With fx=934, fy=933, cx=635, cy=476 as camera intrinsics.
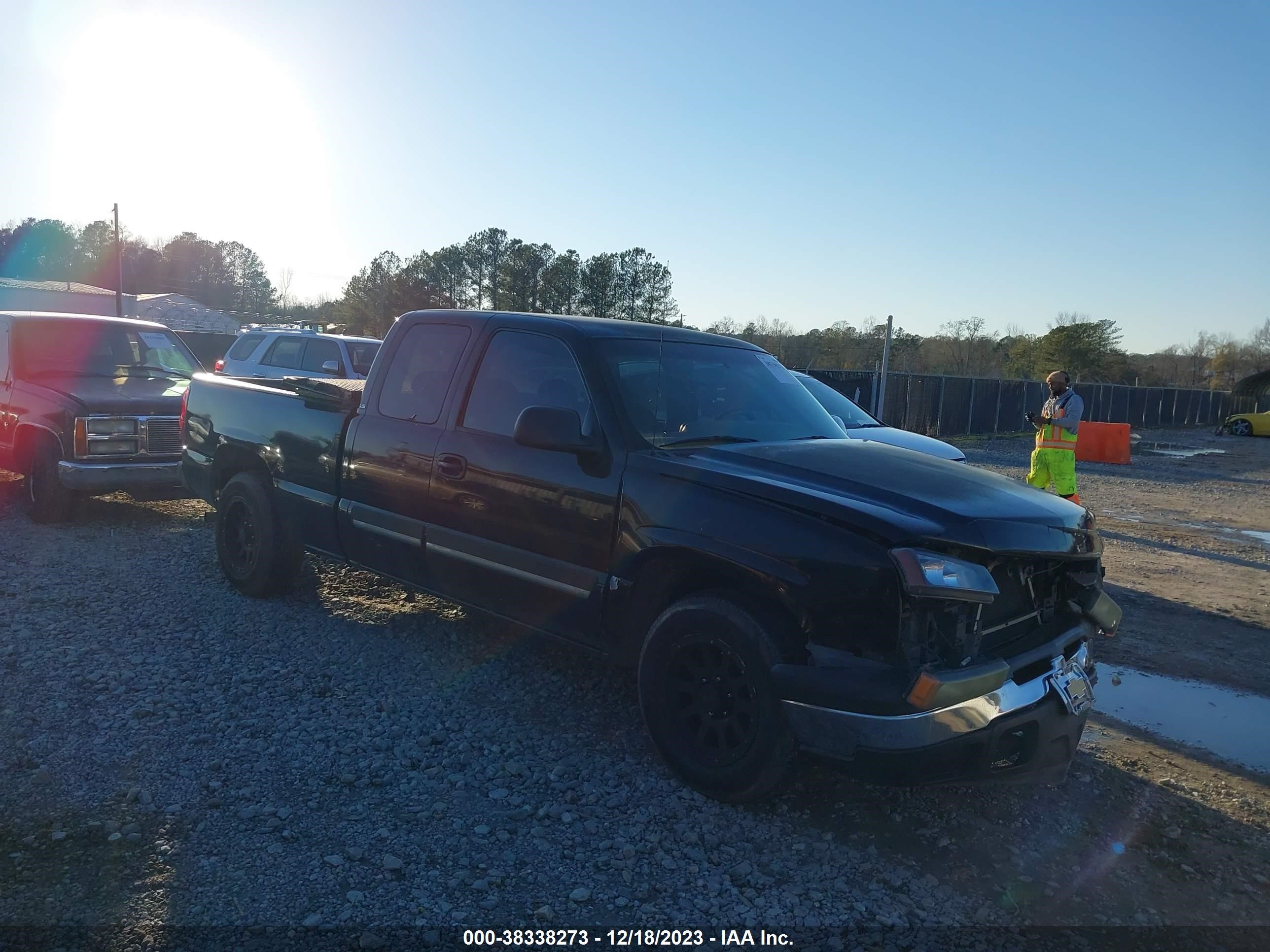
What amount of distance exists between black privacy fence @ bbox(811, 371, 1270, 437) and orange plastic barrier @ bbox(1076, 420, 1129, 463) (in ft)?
6.61

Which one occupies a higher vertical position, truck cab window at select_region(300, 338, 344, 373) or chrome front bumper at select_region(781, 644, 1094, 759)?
truck cab window at select_region(300, 338, 344, 373)

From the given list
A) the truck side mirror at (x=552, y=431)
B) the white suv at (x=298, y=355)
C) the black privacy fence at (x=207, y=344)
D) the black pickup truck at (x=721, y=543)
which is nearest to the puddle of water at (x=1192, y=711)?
the black pickup truck at (x=721, y=543)

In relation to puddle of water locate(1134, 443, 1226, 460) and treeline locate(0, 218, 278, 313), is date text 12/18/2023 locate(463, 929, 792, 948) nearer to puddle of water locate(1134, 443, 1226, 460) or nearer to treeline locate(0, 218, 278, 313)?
puddle of water locate(1134, 443, 1226, 460)

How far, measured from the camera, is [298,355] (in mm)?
15445

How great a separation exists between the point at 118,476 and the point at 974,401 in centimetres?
2413

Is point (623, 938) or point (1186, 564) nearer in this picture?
point (623, 938)

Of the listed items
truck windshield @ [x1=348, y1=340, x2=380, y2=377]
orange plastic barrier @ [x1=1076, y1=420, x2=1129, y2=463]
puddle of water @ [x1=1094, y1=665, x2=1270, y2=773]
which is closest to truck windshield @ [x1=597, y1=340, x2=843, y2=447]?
puddle of water @ [x1=1094, y1=665, x2=1270, y2=773]

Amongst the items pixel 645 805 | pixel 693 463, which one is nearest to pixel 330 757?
pixel 645 805

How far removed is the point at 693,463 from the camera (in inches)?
158

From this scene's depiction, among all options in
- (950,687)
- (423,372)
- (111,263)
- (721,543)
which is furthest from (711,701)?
(111,263)

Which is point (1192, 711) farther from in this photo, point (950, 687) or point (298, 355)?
point (298, 355)

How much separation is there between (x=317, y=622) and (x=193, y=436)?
202 centimetres

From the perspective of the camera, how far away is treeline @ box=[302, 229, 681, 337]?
2114 cm

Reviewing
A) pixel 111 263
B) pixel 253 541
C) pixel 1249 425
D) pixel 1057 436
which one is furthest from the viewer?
pixel 111 263
